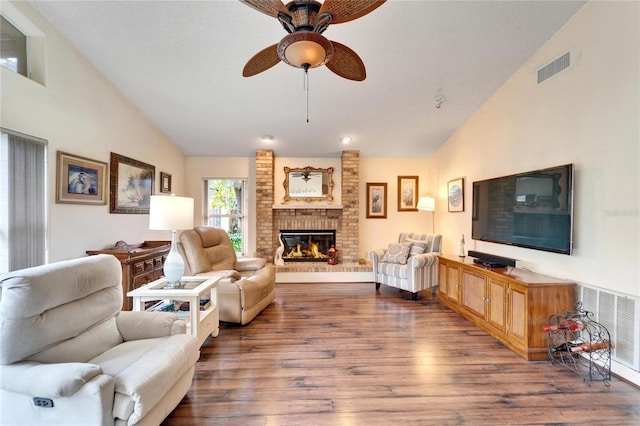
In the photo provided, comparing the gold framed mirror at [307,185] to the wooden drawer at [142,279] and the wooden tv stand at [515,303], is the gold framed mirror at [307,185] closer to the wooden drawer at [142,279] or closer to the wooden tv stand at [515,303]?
the wooden drawer at [142,279]

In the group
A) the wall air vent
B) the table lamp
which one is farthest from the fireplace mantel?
the wall air vent

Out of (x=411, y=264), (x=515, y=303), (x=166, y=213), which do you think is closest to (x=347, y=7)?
(x=166, y=213)

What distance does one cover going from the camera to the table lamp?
96.1 inches

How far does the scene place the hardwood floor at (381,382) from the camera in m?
1.75

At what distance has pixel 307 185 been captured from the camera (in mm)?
5543

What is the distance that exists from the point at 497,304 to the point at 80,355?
339 centimetres

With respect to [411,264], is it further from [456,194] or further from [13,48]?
[13,48]

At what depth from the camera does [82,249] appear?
3.03m

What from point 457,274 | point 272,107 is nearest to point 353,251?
point 457,274

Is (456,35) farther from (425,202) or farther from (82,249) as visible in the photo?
(82,249)

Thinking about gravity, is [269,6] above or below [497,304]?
above

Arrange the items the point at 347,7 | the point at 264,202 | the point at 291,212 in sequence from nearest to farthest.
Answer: the point at 347,7 < the point at 264,202 < the point at 291,212

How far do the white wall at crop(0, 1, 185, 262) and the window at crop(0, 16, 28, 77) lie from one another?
5.2 inches

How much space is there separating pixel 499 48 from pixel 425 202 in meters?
2.64
